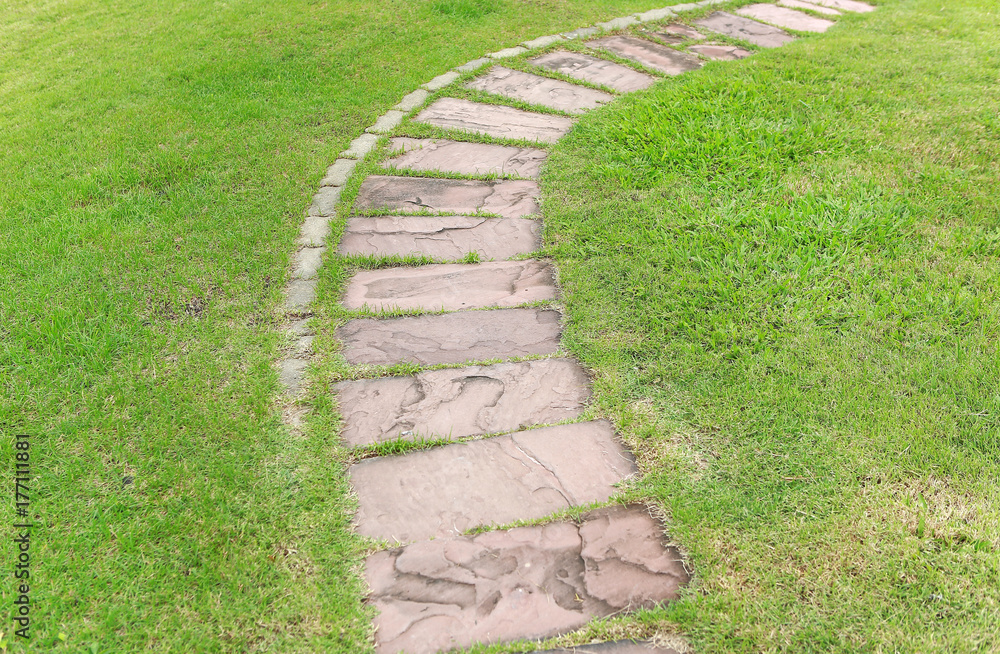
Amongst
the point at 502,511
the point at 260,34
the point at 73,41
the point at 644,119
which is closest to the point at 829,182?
the point at 644,119

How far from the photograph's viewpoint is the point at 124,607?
1734 millimetres

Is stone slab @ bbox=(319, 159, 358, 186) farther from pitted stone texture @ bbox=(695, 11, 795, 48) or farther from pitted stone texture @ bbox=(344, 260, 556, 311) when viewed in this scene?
pitted stone texture @ bbox=(695, 11, 795, 48)

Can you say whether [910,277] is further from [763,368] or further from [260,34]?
[260,34]

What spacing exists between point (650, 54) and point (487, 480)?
14.9 feet


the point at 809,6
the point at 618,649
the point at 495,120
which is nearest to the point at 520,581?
the point at 618,649

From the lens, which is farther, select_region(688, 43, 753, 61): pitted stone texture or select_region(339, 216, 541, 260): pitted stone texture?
select_region(688, 43, 753, 61): pitted stone texture

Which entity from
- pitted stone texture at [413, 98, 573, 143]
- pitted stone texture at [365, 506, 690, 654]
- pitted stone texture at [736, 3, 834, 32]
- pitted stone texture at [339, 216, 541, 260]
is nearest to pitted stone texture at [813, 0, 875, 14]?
pitted stone texture at [736, 3, 834, 32]

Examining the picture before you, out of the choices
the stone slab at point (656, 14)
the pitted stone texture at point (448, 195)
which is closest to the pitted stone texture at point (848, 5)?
the stone slab at point (656, 14)

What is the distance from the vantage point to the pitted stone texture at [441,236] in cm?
326

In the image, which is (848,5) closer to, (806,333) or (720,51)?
(720,51)

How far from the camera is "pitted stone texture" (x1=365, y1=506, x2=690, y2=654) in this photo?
1.72 m

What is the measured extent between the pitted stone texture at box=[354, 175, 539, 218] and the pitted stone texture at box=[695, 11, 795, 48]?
3.26m

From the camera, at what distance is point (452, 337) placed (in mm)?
2744

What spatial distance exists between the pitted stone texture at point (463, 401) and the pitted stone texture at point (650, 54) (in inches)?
138
